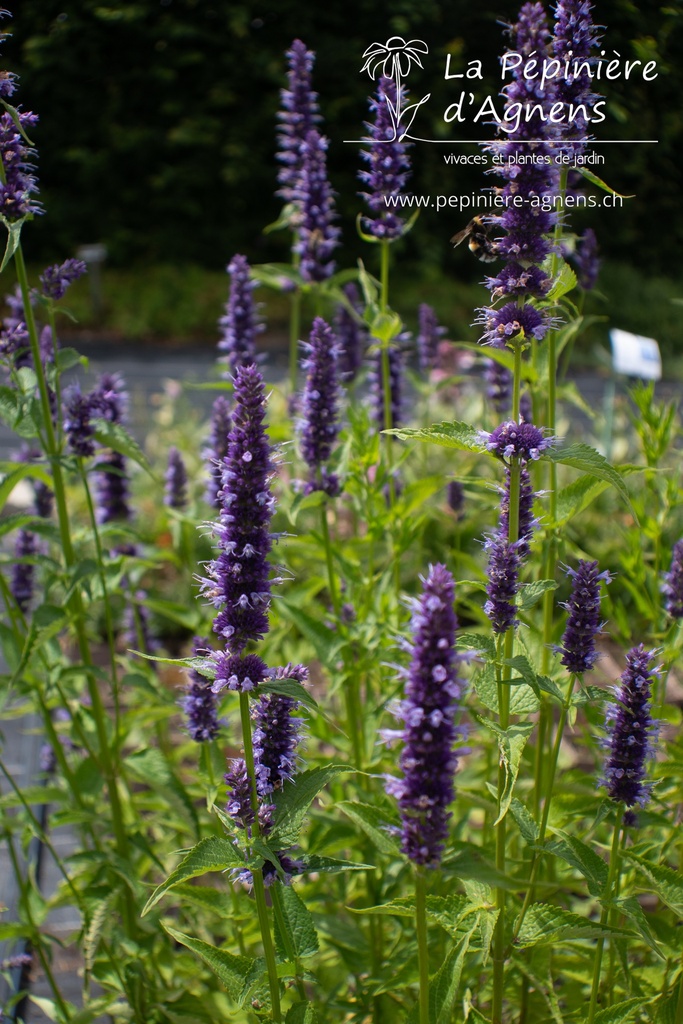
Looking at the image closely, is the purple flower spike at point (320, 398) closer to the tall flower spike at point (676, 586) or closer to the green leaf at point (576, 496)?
the green leaf at point (576, 496)

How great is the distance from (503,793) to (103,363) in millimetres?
13540

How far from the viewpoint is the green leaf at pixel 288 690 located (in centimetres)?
148

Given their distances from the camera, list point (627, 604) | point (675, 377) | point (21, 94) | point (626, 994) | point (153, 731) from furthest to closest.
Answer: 1. point (675, 377)
2. point (21, 94)
3. point (627, 604)
4. point (153, 731)
5. point (626, 994)

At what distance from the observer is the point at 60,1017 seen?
248cm

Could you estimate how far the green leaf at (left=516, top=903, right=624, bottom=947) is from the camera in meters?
1.70

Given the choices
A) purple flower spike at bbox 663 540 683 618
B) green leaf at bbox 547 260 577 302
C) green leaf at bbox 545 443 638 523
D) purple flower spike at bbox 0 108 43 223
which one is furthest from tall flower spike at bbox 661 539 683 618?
purple flower spike at bbox 0 108 43 223

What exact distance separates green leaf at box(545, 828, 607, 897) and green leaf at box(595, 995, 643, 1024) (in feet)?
0.71

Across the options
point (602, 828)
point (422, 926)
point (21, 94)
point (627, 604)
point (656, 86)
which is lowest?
point (627, 604)

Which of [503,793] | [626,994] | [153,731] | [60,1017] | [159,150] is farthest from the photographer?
[159,150]

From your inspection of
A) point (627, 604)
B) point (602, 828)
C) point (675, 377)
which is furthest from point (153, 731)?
point (675, 377)

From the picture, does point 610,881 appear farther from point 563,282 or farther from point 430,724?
point 563,282

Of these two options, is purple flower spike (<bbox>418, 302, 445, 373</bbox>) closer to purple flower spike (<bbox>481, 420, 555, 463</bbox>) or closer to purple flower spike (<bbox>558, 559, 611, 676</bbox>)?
purple flower spike (<bbox>481, 420, 555, 463</bbox>)

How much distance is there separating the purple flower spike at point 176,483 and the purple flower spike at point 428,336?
1.09m

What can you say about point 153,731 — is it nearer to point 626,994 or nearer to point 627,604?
point 626,994
